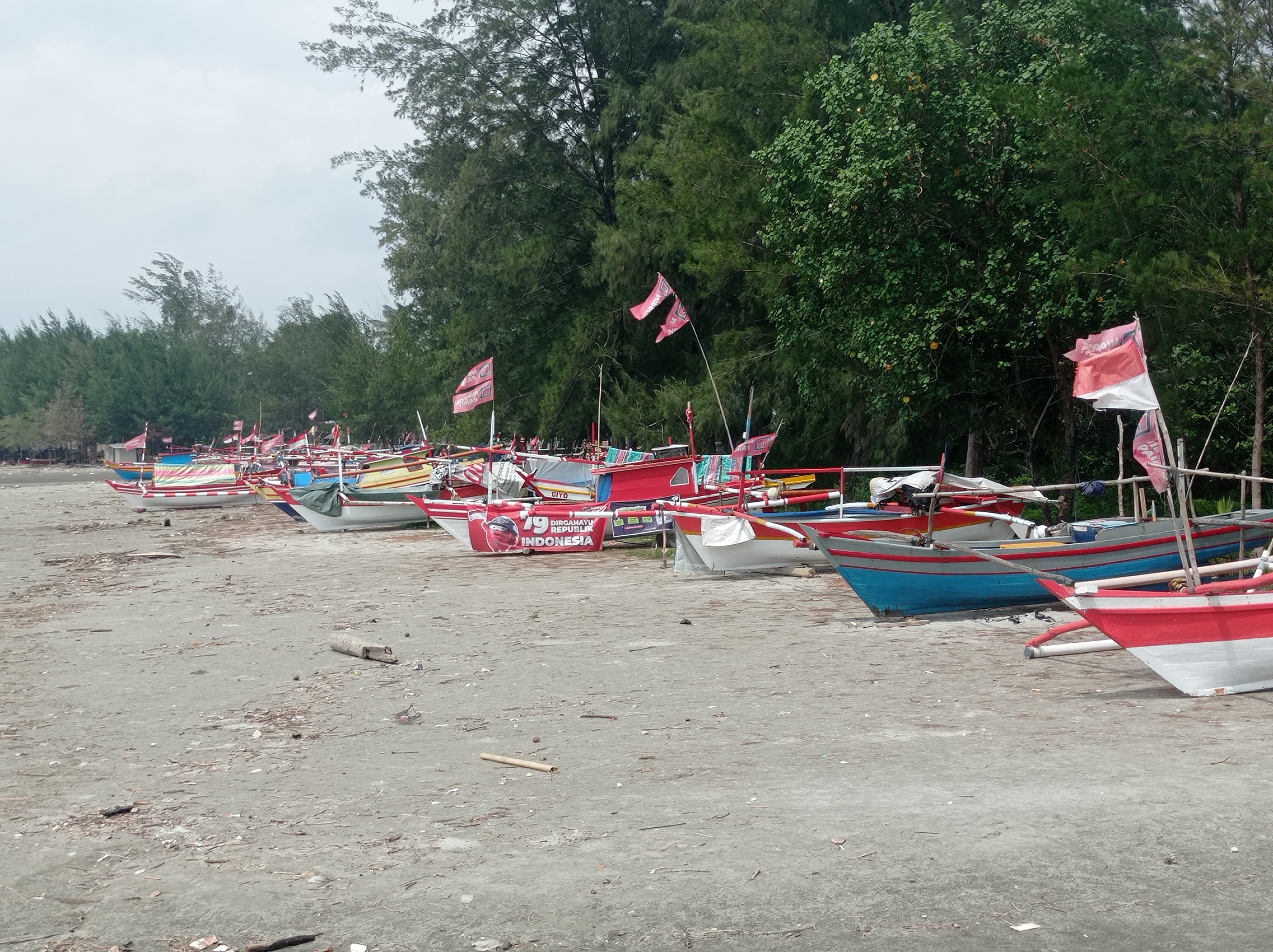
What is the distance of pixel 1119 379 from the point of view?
29.5 feet

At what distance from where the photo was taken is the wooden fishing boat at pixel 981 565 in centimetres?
1255

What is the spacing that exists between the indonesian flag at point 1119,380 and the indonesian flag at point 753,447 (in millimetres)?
9439

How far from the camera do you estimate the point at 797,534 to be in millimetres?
16641

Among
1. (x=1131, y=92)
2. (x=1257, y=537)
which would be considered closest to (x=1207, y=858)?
(x=1257, y=537)

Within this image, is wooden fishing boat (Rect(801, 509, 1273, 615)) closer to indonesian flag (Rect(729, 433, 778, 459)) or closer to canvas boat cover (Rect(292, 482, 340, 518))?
indonesian flag (Rect(729, 433, 778, 459))

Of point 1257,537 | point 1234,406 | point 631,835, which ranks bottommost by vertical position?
point 631,835

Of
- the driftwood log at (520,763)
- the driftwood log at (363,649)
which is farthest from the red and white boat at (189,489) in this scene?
the driftwood log at (520,763)

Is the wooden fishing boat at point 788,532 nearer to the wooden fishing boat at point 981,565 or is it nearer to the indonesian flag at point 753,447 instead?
the indonesian flag at point 753,447

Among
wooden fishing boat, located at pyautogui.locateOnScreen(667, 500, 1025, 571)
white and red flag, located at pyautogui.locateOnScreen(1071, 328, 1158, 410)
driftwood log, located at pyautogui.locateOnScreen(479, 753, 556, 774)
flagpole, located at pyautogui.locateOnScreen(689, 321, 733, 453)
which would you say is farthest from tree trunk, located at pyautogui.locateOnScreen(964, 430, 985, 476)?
driftwood log, located at pyautogui.locateOnScreen(479, 753, 556, 774)

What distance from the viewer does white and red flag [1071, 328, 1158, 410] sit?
8828mm

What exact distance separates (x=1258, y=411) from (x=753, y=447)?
830cm

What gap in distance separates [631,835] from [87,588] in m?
14.8

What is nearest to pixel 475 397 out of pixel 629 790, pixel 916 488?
pixel 916 488

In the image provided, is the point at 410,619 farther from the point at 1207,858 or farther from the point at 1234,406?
the point at 1234,406
